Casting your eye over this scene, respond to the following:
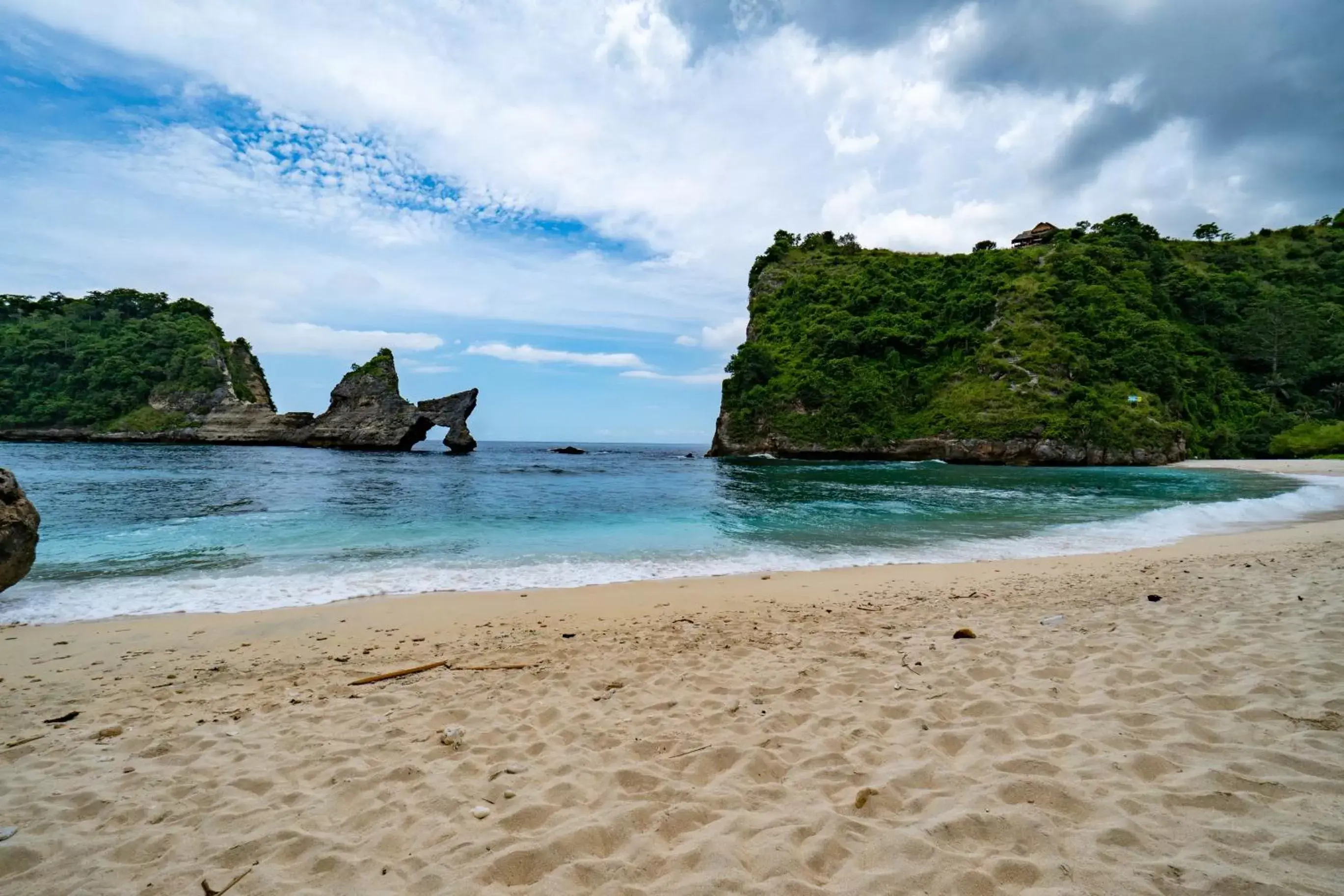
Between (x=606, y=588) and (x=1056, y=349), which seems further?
(x=1056, y=349)

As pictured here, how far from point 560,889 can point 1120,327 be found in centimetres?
7352

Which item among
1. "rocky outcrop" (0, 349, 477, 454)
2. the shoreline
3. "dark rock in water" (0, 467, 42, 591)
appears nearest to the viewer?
the shoreline

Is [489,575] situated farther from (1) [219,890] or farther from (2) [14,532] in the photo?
(1) [219,890]

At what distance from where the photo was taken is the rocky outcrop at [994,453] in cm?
4931

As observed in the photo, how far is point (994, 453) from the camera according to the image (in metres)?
50.8

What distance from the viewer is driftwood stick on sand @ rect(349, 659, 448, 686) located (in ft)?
17.4

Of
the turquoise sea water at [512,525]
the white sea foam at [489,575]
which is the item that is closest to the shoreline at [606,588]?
the white sea foam at [489,575]

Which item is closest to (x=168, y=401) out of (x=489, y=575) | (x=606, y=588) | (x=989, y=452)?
(x=489, y=575)

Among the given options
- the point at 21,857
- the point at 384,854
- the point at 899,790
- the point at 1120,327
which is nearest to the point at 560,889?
the point at 384,854

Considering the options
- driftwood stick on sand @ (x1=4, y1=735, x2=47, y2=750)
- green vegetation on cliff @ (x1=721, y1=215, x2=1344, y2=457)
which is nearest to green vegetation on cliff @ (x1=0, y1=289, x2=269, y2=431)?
green vegetation on cliff @ (x1=721, y1=215, x2=1344, y2=457)

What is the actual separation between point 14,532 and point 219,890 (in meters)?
9.42

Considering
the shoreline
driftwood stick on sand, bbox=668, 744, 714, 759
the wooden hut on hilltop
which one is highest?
the wooden hut on hilltop

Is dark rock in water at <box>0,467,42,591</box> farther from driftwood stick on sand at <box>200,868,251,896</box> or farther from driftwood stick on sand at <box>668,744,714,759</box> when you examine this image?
driftwood stick on sand at <box>668,744,714,759</box>

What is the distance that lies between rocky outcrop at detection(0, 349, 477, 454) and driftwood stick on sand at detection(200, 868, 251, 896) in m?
67.2
